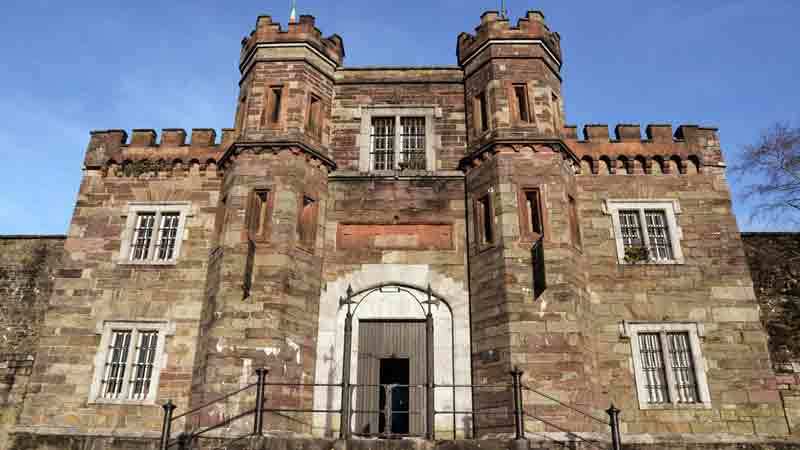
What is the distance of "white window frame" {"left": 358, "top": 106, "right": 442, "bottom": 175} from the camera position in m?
15.4

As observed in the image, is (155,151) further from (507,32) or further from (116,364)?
(507,32)

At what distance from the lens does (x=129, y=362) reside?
13844 millimetres

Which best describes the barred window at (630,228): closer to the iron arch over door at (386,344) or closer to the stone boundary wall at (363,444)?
the stone boundary wall at (363,444)

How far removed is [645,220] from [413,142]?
620 cm

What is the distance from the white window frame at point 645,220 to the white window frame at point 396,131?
4630mm

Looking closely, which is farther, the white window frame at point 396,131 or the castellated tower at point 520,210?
the white window frame at point 396,131

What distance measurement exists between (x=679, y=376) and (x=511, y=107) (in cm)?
737

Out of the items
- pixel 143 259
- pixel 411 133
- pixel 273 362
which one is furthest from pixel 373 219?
pixel 143 259

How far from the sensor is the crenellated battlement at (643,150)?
51.0 feet

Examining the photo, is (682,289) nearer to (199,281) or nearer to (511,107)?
(511,107)

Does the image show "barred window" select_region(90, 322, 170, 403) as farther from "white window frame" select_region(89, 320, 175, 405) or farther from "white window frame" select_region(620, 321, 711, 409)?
"white window frame" select_region(620, 321, 711, 409)

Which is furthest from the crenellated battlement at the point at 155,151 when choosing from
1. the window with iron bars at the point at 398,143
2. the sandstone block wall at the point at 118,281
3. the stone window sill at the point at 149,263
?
the window with iron bars at the point at 398,143

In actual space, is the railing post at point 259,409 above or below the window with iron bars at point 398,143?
below

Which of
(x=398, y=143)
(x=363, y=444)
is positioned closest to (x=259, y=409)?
(x=363, y=444)
